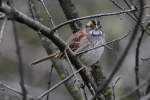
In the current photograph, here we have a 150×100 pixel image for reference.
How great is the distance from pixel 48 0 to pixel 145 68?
6.17 feet

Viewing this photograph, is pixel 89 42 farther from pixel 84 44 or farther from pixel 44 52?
pixel 44 52

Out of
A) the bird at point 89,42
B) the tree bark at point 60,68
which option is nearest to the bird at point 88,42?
the bird at point 89,42

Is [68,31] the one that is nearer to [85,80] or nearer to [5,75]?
[5,75]

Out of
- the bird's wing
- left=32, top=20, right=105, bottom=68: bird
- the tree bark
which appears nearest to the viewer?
the tree bark

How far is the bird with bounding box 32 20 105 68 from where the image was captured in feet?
17.3

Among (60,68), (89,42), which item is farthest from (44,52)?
(60,68)

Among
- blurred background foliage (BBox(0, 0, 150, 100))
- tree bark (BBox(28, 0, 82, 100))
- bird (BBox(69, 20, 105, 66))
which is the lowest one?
blurred background foliage (BBox(0, 0, 150, 100))

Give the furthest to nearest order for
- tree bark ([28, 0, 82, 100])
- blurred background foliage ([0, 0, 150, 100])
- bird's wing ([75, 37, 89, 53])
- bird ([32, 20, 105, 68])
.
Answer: blurred background foliage ([0, 0, 150, 100]), bird's wing ([75, 37, 89, 53]), bird ([32, 20, 105, 68]), tree bark ([28, 0, 82, 100])

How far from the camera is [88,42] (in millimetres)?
5480

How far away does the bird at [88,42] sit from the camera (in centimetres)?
526

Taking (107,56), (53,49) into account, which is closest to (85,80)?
(53,49)

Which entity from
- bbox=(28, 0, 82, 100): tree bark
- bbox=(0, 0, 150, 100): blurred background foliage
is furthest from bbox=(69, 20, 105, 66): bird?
bbox=(0, 0, 150, 100): blurred background foliage

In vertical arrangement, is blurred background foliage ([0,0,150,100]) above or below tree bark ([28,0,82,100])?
below

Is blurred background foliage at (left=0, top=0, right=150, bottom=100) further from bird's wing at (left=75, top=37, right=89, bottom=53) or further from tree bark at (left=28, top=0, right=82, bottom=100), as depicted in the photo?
tree bark at (left=28, top=0, right=82, bottom=100)
